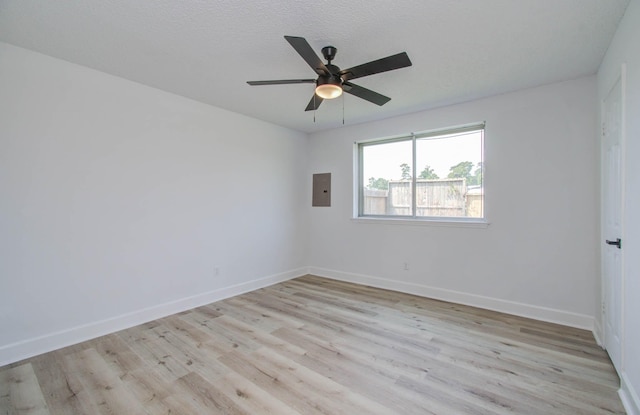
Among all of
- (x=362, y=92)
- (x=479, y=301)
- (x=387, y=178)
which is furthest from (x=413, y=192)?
(x=362, y=92)

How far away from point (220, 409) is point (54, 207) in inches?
89.9

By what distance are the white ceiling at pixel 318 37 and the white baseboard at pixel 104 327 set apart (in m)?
2.46

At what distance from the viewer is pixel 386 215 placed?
4516 millimetres

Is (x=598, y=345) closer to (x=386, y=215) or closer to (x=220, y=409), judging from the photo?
(x=386, y=215)

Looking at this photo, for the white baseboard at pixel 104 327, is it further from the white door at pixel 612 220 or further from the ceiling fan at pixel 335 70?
the white door at pixel 612 220

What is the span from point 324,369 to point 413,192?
2.79 meters

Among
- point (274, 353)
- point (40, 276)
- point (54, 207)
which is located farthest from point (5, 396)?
point (274, 353)

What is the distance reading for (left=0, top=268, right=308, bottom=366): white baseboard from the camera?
2.37 m

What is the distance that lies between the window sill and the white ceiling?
5.13 ft

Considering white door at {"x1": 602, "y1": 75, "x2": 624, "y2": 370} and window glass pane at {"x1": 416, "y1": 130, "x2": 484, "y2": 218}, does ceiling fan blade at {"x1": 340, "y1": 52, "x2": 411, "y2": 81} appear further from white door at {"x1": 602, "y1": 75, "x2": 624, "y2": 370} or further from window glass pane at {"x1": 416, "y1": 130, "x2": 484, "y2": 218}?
window glass pane at {"x1": 416, "y1": 130, "x2": 484, "y2": 218}

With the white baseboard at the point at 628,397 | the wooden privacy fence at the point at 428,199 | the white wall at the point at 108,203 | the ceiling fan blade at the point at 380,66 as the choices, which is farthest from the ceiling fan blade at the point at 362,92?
the white baseboard at the point at 628,397

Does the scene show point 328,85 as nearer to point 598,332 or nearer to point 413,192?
point 413,192

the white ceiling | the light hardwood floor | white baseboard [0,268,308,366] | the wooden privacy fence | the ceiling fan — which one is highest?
the white ceiling

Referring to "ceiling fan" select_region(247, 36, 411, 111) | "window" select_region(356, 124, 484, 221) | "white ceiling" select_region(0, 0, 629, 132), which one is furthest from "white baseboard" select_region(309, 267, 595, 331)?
"ceiling fan" select_region(247, 36, 411, 111)
